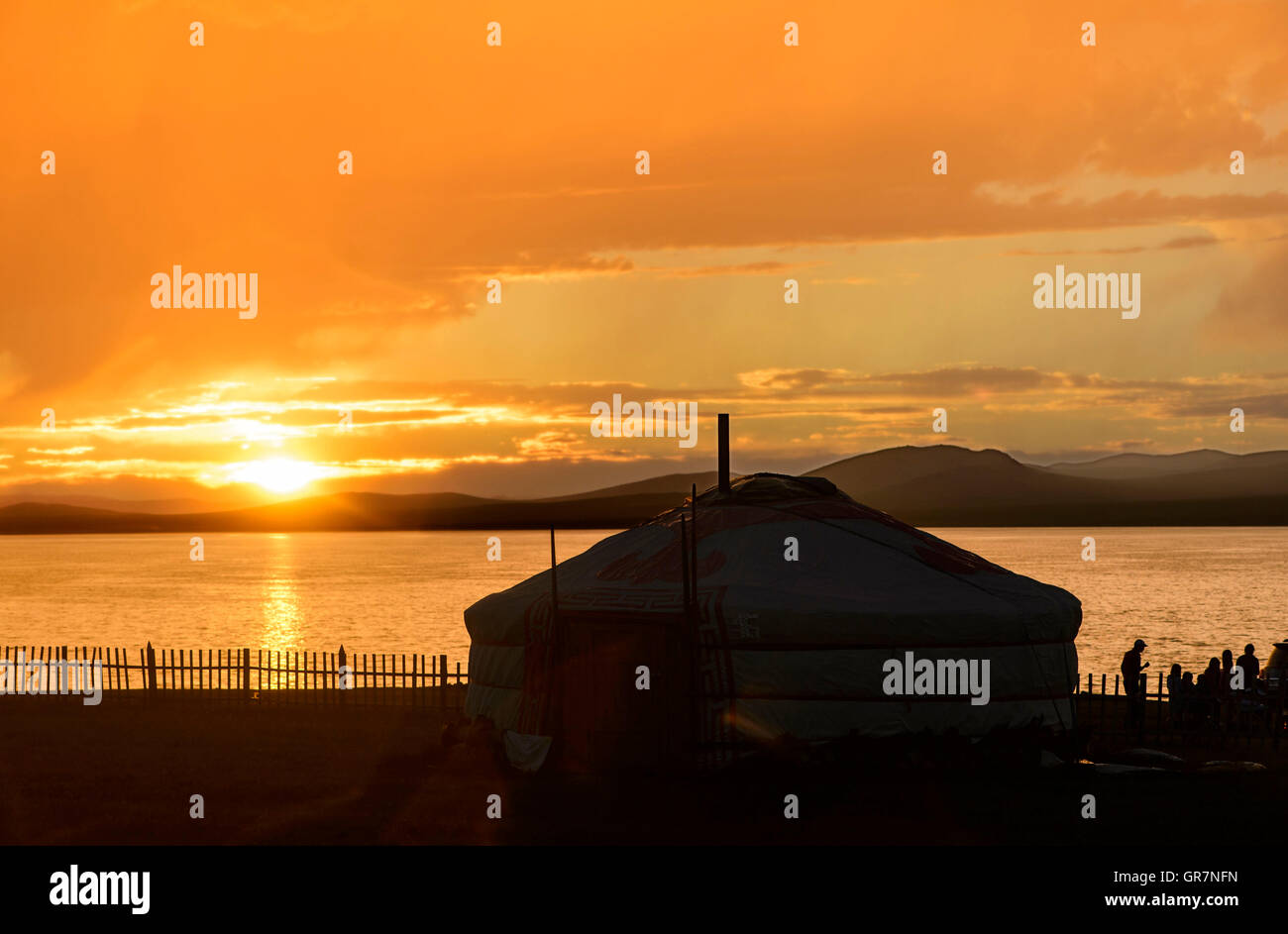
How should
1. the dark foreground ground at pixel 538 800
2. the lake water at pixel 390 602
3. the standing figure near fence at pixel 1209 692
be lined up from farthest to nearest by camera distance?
the lake water at pixel 390 602 < the standing figure near fence at pixel 1209 692 < the dark foreground ground at pixel 538 800

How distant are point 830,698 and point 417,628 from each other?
47837 mm

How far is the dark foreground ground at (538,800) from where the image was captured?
38.6ft

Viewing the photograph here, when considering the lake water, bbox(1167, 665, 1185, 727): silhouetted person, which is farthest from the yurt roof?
the lake water

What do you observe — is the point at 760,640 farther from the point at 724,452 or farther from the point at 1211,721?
the point at 1211,721

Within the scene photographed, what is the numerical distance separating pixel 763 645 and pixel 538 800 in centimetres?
271

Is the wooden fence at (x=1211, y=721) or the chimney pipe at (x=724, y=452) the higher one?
the chimney pipe at (x=724, y=452)

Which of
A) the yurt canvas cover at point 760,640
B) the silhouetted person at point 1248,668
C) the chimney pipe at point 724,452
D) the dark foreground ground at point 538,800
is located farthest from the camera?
the silhouetted person at point 1248,668

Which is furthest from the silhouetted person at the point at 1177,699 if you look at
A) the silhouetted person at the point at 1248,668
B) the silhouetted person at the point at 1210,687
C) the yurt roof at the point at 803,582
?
the yurt roof at the point at 803,582

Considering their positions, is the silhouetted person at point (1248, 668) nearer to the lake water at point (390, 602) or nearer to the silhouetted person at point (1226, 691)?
the silhouetted person at point (1226, 691)

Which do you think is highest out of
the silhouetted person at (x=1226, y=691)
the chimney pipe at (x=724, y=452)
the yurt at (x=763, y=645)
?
the chimney pipe at (x=724, y=452)

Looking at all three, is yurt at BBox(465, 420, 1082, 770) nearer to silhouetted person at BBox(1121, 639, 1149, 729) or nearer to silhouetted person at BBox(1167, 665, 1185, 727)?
silhouetted person at BBox(1121, 639, 1149, 729)

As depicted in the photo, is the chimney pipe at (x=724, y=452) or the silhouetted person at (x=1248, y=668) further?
the silhouetted person at (x=1248, y=668)

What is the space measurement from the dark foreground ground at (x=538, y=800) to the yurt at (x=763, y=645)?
0.47m

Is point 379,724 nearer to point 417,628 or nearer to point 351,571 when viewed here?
point 417,628
